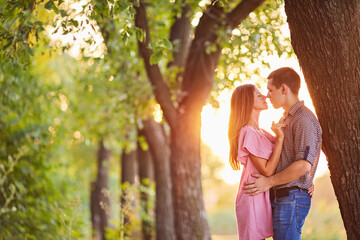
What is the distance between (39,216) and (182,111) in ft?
11.5

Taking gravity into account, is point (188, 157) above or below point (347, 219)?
above

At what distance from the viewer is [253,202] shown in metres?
4.14

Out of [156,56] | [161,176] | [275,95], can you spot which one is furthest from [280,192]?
[161,176]

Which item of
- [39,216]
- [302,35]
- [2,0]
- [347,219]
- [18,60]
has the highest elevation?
[2,0]

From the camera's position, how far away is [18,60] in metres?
5.62

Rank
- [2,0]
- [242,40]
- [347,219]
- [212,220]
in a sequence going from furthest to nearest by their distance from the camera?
[212,220], [242,40], [2,0], [347,219]

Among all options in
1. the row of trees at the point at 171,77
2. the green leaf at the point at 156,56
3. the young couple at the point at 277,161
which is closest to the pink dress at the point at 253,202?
the young couple at the point at 277,161

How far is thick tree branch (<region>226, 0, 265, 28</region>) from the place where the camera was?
21.9 ft

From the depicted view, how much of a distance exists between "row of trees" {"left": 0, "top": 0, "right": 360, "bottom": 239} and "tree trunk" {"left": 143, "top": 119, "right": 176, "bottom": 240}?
0.02 meters

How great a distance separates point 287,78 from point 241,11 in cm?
284

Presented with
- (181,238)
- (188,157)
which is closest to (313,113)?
(188,157)

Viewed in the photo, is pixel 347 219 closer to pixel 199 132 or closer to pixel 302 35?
pixel 302 35

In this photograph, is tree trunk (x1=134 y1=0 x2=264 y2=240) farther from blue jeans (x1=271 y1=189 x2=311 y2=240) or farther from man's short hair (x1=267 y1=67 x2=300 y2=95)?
blue jeans (x1=271 y1=189 x2=311 y2=240)

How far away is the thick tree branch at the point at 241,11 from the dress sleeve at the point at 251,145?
287cm
